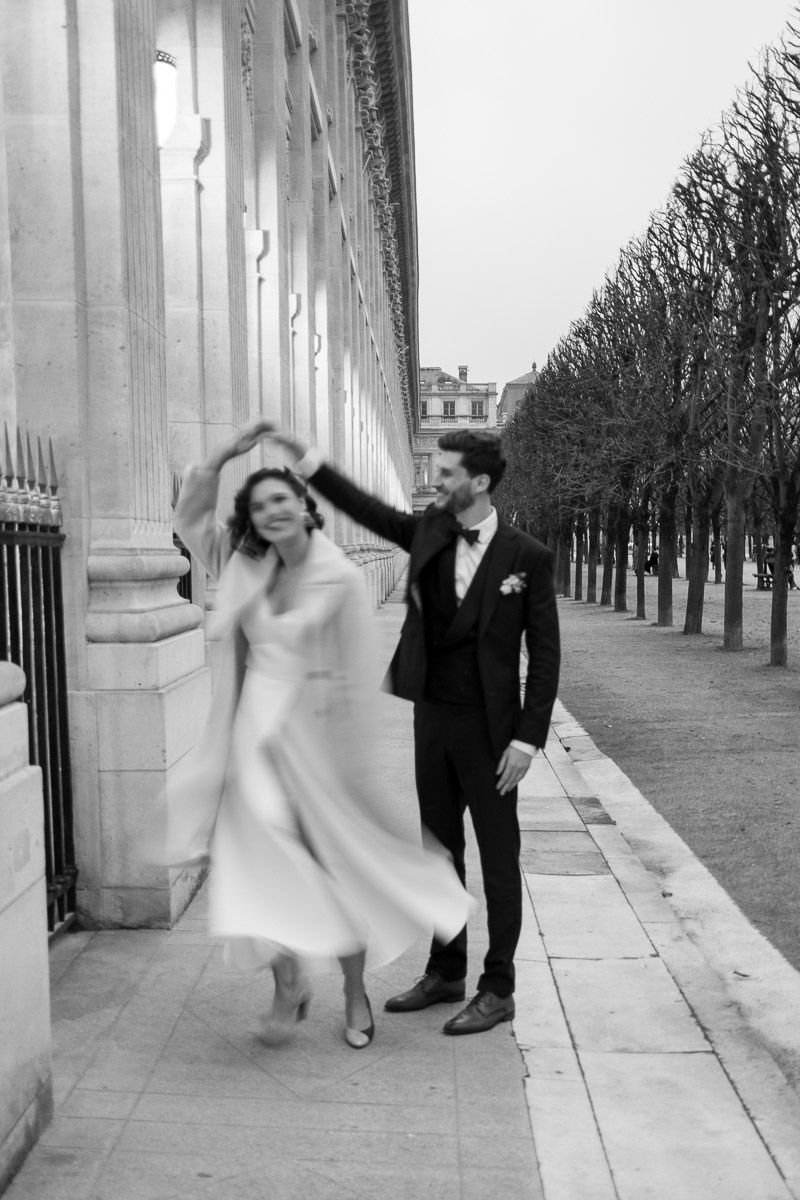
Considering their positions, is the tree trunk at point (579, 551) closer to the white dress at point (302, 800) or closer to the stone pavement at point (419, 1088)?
the stone pavement at point (419, 1088)

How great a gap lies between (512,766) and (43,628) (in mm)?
2092

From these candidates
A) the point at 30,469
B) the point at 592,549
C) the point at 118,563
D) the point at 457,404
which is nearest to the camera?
the point at 30,469

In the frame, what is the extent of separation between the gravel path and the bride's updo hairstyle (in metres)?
2.95

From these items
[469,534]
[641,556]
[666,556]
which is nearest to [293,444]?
[469,534]

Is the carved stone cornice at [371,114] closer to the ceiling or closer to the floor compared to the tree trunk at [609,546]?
closer to the ceiling

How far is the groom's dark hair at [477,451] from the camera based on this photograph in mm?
4598

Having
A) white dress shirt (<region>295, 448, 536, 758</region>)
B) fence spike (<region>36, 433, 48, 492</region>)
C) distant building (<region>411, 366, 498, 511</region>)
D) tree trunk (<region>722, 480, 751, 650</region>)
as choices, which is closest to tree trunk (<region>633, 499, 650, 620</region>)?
tree trunk (<region>722, 480, 751, 650</region>)

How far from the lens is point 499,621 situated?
4.64 meters

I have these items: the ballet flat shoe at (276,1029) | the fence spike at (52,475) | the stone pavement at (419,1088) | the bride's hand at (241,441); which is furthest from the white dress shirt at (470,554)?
the fence spike at (52,475)

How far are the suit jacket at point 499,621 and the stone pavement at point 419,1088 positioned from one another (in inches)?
42.9

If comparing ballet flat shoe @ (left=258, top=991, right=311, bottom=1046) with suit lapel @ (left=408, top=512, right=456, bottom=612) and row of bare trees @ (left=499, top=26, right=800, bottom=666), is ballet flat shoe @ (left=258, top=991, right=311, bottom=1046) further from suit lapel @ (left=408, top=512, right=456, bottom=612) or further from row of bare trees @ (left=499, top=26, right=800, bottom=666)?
row of bare trees @ (left=499, top=26, right=800, bottom=666)

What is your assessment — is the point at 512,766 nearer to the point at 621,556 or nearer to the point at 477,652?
the point at 477,652

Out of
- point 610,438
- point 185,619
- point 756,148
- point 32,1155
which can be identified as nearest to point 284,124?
point 185,619

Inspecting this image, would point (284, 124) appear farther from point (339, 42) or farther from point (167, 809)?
point (339, 42)
